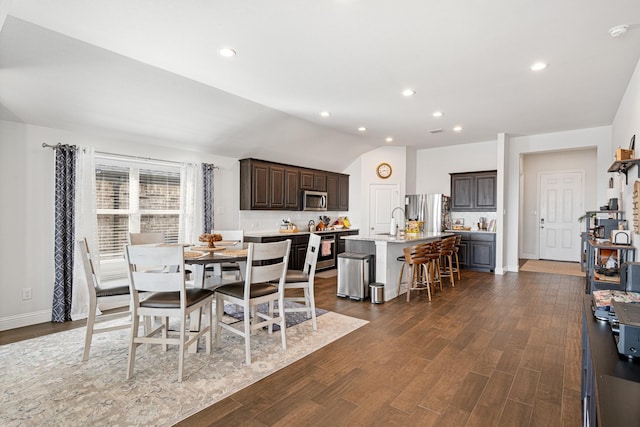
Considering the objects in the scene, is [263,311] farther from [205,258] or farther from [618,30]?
[618,30]

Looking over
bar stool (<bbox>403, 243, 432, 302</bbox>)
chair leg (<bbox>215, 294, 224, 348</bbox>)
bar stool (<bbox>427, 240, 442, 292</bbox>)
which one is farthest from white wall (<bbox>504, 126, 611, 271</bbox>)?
chair leg (<bbox>215, 294, 224, 348</bbox>)

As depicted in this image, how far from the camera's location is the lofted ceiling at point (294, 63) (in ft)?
7.94

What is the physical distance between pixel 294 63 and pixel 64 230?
3265 millimetres

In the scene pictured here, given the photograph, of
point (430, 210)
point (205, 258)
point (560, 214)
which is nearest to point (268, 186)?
point (205, 258)

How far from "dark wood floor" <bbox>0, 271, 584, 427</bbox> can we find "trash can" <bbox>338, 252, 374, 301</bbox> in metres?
0.42

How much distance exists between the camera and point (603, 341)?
1.41m

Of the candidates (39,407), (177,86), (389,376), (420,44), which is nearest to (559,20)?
(420,44)

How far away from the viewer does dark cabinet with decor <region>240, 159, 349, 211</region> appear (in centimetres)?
579

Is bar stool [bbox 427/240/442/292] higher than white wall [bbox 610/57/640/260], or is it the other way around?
white wall [bbox 610/57/640/260]

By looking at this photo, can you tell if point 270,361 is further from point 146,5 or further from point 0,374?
point 146,5

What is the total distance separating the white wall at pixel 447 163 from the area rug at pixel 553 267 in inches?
93.1

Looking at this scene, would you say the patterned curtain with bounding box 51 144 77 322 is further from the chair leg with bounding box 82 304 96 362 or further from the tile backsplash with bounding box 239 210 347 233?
the tile backsplash with bounding box 239 210 347 233

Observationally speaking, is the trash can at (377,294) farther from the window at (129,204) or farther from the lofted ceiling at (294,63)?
the window at (129,204)

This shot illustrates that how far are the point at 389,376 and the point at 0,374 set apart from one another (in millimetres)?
3019
